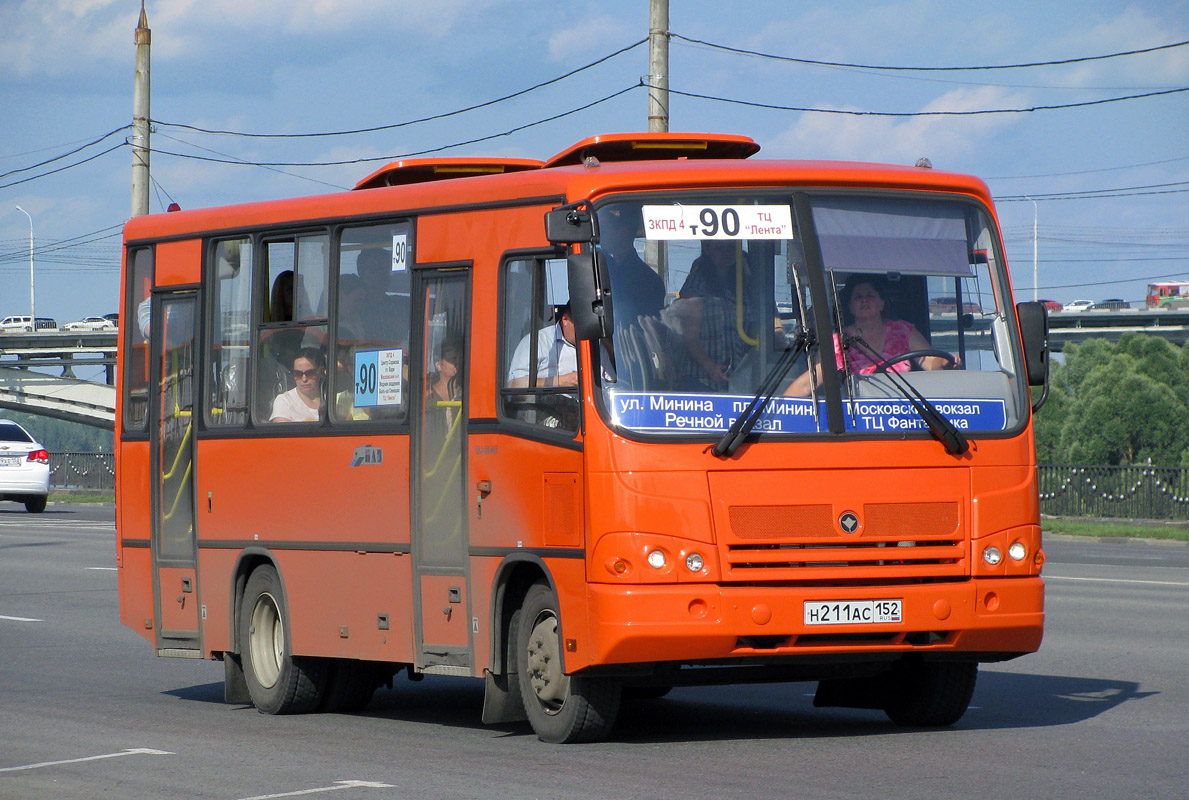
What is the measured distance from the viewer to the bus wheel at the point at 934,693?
9.76 metres

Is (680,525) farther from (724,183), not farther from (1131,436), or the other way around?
(1131,436)

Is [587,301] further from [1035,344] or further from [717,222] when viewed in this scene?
[1035,344]

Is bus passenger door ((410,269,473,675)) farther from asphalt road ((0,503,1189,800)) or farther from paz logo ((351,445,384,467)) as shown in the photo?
asphalt road ((0,503,1189,800))

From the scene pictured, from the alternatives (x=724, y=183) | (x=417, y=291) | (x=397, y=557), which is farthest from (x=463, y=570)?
(x=724, y=183)

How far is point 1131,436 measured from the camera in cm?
4494

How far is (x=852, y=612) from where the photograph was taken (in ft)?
28.6

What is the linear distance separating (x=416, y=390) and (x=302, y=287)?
59.4 inches

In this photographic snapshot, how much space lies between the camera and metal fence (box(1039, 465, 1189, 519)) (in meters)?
36.3

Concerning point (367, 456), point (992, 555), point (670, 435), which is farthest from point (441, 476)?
point (992, 555)

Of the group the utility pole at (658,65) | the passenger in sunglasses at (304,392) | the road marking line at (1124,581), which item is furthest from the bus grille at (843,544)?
the utility pole at (658,65)

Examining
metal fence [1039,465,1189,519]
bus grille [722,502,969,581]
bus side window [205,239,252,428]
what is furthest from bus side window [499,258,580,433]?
metal fence [1039,465,1189,519]

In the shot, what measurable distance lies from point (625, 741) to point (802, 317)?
2297 millimetres

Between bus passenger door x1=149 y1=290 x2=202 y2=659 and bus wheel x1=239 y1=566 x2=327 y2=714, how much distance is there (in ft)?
2.05

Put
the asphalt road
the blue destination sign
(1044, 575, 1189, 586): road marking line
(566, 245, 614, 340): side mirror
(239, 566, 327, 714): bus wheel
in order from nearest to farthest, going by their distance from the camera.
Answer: the asphalt road < (566, 245, 614, 340): side mirror < the blue destination sign < (239, 566, 327, 714): bus wheel < (1044, 575, 1189, 586): road marking line
